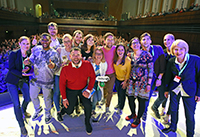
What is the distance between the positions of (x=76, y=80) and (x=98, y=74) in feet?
1.48

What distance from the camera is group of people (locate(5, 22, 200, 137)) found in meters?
1.81

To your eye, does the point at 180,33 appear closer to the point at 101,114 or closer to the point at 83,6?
the point at 101,114

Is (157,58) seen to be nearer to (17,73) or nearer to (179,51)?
(179,51)

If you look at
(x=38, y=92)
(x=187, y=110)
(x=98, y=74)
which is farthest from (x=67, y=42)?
(x=187, y=110)

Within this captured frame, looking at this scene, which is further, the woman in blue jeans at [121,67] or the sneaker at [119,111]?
the sneaker at [119,111]

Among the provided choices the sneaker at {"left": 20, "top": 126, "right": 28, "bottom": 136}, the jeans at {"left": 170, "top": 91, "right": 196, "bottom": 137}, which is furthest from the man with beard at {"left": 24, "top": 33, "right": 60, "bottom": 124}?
the jeans at {"left": 170, "top": 91, "right": 196, "bottom": 137}

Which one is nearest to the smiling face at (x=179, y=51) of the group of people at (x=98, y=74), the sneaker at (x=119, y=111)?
the group of people at (x=98, y=74)

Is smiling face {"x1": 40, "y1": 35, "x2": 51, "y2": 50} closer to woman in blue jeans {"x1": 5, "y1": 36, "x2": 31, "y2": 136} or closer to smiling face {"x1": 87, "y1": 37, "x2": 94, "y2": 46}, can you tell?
woman in blue jeans {"x1": 5, "y1": 36, "x2": 31, "y2": 136}

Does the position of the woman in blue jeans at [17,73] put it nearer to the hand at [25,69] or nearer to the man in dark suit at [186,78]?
the hand at [25,69]

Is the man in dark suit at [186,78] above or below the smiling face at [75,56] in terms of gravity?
below

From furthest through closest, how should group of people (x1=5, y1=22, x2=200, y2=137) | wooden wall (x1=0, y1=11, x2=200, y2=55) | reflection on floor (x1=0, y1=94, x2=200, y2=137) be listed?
1. wooden wall (x1=0, y1=11, x2=200, y2=55)
2. reflection on floor (x1=0, y1=94, x2=200, y2=137)
3. group of people (x1=5, y1=22, x2=200, y2=137)

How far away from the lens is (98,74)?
89.3 inches

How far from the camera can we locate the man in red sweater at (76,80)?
191 centimetres

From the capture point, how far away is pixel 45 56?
1.98 metres
